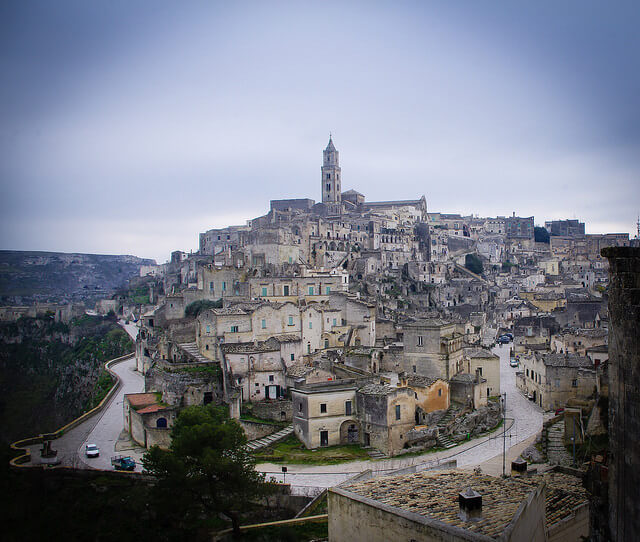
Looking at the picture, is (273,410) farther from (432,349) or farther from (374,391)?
(432,349)

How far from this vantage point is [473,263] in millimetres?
91125

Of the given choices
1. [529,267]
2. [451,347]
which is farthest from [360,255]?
[451,347]

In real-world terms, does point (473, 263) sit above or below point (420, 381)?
above

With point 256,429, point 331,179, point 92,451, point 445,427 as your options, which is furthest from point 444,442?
point 331,179

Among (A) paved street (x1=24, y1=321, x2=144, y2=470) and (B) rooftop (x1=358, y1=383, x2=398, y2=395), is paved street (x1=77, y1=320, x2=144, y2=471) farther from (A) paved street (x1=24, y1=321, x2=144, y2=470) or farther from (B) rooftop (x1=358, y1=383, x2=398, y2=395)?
(B) rooftop (x1=358, y1=383, x2=398, y2=395)

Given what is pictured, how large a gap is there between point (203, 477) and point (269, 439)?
35.1 feet

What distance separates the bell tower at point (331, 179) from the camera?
107 meters

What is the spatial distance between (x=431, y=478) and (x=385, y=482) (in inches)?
59.2

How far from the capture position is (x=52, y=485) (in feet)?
60.9

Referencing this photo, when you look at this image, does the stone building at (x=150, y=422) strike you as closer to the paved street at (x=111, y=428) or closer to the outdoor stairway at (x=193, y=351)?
the paved street at (x=111, y=428)

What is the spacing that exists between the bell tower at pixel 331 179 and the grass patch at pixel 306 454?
8036cm

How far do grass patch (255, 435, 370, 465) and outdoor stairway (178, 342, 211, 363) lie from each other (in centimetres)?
953

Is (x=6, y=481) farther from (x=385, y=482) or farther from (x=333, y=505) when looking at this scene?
(x=385, y=482)

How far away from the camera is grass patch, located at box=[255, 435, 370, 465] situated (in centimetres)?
2664
